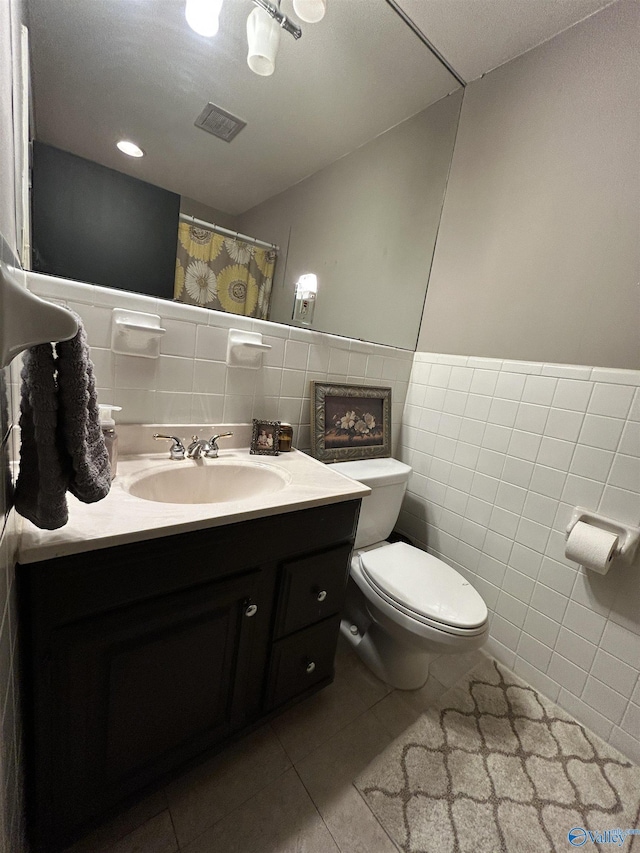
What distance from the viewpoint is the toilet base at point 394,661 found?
1.26 metres

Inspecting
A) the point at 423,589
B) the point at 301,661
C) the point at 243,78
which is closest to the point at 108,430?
the point at 301,661

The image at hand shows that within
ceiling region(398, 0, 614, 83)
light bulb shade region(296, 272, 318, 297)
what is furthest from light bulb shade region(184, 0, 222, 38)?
light bulb shade region(296, 272, 318, 297)

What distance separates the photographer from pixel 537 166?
50.5 inches

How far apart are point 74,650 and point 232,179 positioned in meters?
1.54

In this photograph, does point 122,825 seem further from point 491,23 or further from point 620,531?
point 491,23

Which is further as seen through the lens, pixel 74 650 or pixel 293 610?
pixel 293 610

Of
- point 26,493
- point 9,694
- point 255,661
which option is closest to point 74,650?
point 9,694

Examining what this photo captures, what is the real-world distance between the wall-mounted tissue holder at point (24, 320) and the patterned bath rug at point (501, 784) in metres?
1.31

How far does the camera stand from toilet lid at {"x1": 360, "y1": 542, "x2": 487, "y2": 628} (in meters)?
1.07

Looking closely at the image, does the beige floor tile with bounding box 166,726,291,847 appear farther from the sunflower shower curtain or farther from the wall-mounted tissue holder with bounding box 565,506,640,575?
the sunflower shower curtain

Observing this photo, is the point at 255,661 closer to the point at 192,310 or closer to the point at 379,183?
the point at 192,310

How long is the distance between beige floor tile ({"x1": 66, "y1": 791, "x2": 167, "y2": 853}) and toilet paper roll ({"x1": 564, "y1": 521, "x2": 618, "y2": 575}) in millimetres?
1367

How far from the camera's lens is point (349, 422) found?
1.51m

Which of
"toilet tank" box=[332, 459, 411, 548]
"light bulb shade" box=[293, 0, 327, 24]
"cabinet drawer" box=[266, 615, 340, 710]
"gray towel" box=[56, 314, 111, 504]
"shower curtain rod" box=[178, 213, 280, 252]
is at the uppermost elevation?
"light bulb shade" box=[293, 0, 327, 24]
